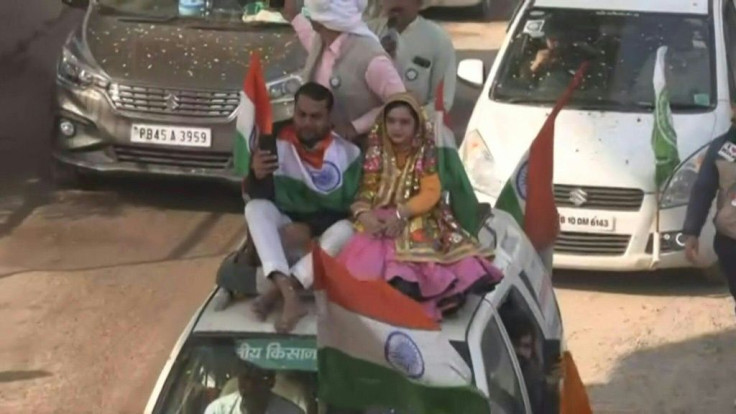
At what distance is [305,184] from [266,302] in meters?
0.67

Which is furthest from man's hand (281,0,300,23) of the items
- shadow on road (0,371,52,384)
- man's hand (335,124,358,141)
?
shadow on road (0,371,52,384)

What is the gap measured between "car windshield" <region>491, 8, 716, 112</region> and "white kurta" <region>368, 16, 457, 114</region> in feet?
8.97

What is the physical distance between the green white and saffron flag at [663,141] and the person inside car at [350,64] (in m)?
4.10

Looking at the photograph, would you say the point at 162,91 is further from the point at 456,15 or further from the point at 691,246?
the point at 456,15

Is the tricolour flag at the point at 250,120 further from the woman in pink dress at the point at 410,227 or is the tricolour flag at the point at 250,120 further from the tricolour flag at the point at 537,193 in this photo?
the tricolour flag at the point at 537,193

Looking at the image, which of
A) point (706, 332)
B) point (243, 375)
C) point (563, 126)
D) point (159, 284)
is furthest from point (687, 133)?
point (243, 375)

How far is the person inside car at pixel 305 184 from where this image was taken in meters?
5.80

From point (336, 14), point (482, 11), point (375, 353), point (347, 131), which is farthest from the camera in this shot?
point (482, 11)

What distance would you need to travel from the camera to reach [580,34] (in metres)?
12.0

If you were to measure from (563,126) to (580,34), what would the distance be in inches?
46.7

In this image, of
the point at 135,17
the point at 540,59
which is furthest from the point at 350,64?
the point at 135,17

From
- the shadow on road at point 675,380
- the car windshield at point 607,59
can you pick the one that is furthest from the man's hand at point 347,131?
the car windshield at point 607,59

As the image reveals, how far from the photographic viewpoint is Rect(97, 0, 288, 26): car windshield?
41.6 ft

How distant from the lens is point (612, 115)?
11.1 meters
